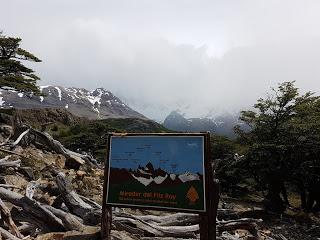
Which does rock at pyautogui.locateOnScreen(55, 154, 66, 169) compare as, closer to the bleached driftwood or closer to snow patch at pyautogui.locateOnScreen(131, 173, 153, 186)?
the bleached driftwood

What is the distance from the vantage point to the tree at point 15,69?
29.4 meters

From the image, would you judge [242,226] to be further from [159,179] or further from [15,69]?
[15,69]

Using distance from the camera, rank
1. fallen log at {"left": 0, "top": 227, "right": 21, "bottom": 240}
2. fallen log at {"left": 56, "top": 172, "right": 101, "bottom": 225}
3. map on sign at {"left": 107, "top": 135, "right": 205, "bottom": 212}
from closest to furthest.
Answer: map on sign at {"left": 107, "top": 135, "right": 205, "bottom": 212}, fallen log at {"left": 0, "top": 227, "right": 21, "bottom": 240}, fallen log at {"left": 56, "top": 172, "right": 101, "bottom": 225}

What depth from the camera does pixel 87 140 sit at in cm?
5372

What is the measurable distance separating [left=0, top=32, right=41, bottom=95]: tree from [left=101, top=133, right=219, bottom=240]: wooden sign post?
23150 millimetres

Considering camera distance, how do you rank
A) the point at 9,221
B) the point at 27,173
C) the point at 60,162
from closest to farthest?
1. the point at 9,221
2. the point at 27,173
3. the point at 60,162

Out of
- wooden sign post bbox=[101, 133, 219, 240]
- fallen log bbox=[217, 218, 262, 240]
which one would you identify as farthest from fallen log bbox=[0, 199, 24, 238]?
fallen log bbox=[217, 218, 262, 240]

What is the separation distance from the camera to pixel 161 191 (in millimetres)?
7441

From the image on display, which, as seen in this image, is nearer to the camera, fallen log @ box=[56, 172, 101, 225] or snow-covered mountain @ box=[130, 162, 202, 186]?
snow-covered mountain @ box=[130, 162, 202, 186]

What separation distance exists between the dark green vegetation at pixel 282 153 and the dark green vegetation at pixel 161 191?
2022 cm

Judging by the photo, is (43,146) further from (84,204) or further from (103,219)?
(103,219)

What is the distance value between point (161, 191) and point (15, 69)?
2682cm

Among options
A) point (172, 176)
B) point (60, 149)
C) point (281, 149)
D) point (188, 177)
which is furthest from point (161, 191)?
point (281, 149)

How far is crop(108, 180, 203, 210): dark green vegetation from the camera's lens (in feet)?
23.4
